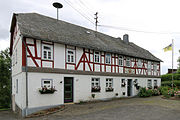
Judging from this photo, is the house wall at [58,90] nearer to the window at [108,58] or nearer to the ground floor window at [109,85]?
the ground floor window at [109,85]

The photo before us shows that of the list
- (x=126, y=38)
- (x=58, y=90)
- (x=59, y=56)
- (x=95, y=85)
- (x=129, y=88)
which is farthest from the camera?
(x=126, y=38)

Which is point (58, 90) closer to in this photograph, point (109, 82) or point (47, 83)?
point (47, 83)

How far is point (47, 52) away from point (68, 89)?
3664 mm

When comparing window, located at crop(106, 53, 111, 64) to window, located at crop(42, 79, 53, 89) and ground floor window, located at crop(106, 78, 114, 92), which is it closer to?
ground floor window, located at crop(106, 78, 114, 92)

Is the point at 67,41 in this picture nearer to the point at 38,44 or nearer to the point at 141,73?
the point at 38,44

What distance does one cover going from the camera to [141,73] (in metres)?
20.9

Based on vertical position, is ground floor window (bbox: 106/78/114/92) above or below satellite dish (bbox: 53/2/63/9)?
below

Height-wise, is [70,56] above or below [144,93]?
above

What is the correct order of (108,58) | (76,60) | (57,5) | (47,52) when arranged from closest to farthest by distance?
(47,52) → (76,60) → (108,58) → (57,5)

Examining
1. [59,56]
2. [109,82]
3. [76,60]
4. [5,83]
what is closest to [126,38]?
[109,82]

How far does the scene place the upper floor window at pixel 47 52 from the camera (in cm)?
1169

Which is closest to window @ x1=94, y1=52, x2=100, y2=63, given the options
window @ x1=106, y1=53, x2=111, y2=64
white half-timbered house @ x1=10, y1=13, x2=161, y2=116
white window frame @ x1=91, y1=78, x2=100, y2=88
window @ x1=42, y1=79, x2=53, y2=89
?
white half-timbered house @ x1=10, y1=13, x2=161, y2=116

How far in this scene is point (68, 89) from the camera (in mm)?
13070

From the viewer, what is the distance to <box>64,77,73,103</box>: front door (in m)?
12.9
